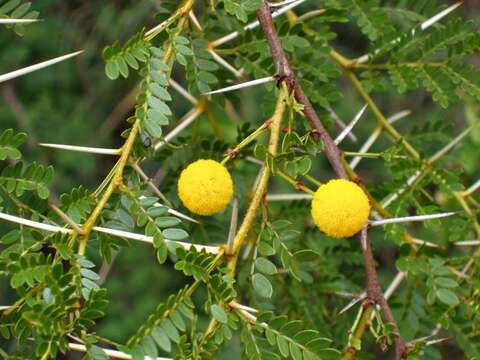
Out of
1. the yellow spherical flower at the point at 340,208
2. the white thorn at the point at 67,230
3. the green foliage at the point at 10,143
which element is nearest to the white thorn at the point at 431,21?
the yellow spherical flower at the point at 340,208

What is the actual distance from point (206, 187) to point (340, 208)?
23 centimetres

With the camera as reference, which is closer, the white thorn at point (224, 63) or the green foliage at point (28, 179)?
the green foliage at point (28, 179)

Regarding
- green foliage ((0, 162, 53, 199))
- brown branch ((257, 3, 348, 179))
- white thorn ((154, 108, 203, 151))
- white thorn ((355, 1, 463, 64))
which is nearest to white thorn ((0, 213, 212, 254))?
green foliage ((0, 162, 53, 199))

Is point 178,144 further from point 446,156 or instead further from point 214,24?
point 446,156

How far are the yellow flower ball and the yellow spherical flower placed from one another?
0.53 feet

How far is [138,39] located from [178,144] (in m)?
0.39

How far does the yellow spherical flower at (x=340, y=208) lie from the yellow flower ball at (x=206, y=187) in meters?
0.16

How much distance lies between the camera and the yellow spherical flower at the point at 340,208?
1272 millimetres

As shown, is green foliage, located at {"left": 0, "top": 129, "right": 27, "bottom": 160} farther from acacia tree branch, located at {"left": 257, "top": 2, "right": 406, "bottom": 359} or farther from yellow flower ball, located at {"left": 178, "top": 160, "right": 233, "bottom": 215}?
acacia tree branch, located at {"left": 257, "top": 2, "right": 406, "bottom": 359}

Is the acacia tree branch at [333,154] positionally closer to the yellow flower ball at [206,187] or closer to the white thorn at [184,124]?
the yellow flower ball at [206,187]

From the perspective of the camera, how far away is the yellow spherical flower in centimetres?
127

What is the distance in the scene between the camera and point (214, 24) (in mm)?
1725

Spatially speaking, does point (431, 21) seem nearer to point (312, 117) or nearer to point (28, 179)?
point (312, 117)

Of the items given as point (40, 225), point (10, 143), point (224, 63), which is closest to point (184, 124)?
point (224, 63)
